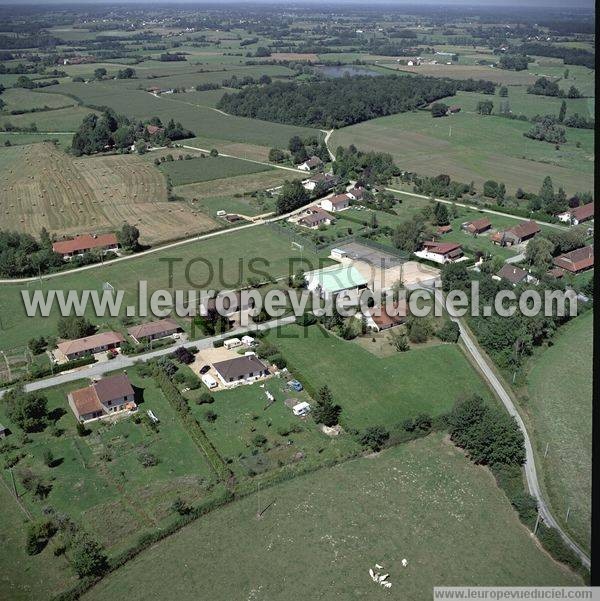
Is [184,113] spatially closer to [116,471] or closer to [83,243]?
[83,243]

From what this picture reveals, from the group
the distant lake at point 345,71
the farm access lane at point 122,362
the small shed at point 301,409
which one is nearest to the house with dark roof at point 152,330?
the farm access lane at point 122,362

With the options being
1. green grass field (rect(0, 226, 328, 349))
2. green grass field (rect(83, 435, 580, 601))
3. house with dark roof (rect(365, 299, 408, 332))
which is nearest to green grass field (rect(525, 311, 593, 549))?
green grass field (rect(83, 435, 580, 601))

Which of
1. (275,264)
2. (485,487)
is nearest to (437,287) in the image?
(275,264)

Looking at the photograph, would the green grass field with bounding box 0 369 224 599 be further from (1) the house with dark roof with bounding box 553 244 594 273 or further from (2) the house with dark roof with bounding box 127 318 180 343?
(1) the house with dark roof with bounding box 553 244 594 273

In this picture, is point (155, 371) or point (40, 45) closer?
point (155, 371)

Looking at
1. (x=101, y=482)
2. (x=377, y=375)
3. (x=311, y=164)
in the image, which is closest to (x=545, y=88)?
(x=311, y=164)

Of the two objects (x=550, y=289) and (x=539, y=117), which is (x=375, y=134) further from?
(x=550, y=289)
